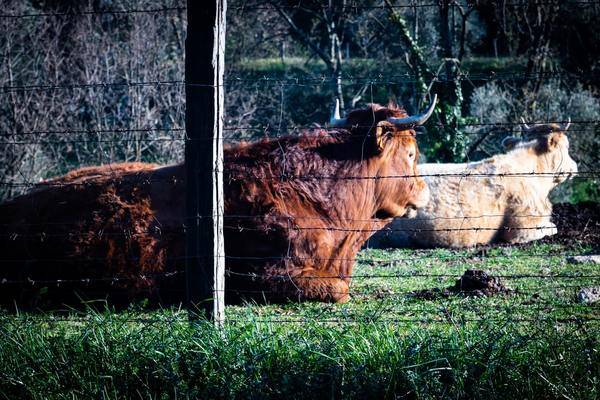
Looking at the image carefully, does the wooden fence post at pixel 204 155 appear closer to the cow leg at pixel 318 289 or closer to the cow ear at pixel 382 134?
the cow leg at pixel 318 289

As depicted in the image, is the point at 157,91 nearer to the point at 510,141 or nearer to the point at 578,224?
the point at 510,141

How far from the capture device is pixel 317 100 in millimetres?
21781

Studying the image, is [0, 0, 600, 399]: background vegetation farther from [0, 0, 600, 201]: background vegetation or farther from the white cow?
the white cow

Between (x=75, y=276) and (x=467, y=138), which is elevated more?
(x=467, y=138)

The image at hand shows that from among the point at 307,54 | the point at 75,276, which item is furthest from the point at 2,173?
the point at 307,54

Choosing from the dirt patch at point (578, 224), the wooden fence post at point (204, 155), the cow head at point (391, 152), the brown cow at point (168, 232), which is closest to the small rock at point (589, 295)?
the brown cow at point (168, 232)

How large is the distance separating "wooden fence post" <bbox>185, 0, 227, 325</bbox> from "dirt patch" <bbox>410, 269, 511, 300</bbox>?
107 inches

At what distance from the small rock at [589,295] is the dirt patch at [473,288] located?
0.66 m

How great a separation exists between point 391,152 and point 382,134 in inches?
13.3

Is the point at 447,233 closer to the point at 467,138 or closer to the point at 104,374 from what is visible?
the point at 467,138

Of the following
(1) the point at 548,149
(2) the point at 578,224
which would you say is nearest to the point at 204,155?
(2) the point at 578,224

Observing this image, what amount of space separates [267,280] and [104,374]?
8.78 feet

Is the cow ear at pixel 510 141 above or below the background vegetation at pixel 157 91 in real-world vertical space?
below

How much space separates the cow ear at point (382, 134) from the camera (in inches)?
313
